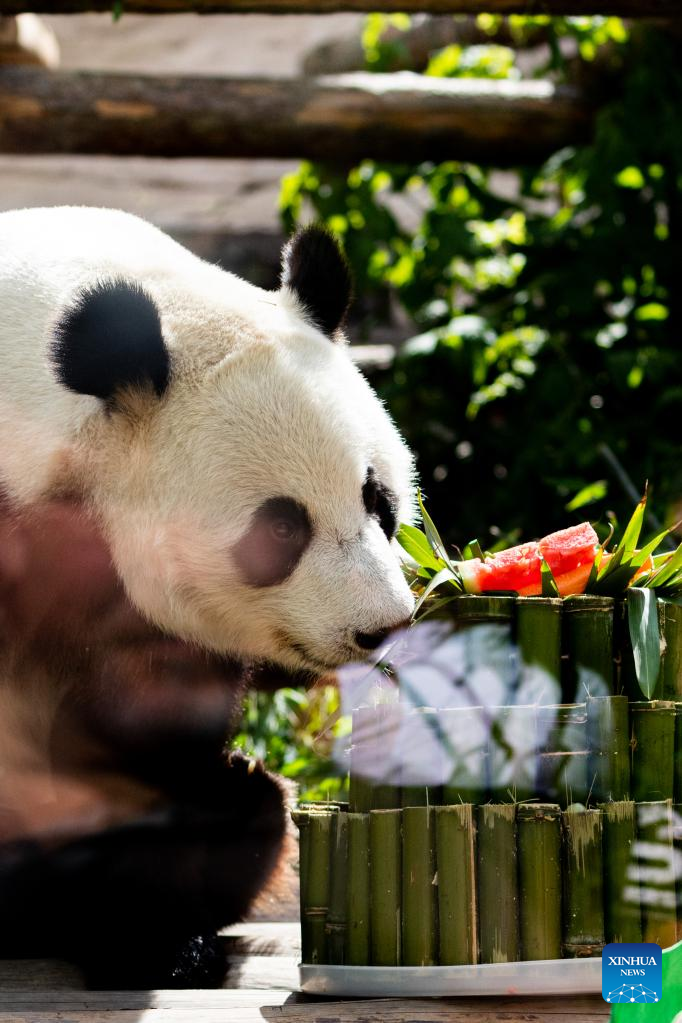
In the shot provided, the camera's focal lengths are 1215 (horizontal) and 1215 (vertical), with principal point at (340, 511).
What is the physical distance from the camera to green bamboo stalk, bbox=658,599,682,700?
1.59 meters

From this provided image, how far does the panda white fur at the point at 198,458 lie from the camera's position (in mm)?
1749

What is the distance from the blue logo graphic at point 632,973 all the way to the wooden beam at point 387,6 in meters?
2.39

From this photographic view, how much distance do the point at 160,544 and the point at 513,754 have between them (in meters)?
0.63

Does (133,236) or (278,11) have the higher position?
(278,11)

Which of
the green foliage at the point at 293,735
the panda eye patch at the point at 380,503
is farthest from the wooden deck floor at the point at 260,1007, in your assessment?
the green foliage at the point at 293,735

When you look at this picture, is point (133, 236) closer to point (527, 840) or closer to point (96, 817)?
point (96, 817)

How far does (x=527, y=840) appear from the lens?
146cm

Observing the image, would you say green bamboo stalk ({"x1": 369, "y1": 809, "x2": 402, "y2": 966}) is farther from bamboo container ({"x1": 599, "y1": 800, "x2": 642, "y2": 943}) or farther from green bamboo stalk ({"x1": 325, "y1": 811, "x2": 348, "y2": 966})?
bamboo container ({"x1": 599, "y1": 800, "x2": 642, "y2": 943})

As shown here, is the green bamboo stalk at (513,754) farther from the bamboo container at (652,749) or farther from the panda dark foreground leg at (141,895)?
the panda dark foreground leg at (141,895)

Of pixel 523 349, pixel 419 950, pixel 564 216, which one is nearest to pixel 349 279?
pixel 419 950

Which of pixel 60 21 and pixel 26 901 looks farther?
pixel 60 21

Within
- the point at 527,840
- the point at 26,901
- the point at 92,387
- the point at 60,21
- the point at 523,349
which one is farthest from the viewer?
the point at 60,21

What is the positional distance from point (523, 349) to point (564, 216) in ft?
1.84

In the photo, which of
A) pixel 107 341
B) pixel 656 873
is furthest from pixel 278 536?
pixel 656 873
